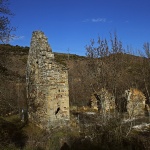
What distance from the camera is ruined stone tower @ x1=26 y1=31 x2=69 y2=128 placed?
12359 mm

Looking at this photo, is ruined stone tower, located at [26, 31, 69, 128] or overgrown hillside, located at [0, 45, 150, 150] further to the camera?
ruined stone tower, located at [26, 31, 69, 128]

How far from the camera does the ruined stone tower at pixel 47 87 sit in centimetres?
1236

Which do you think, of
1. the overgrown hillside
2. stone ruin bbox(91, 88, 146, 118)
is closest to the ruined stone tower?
the overgrown hillside

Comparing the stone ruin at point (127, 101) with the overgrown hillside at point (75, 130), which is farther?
the stone ruin at point (127, 101)

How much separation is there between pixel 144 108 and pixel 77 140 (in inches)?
614

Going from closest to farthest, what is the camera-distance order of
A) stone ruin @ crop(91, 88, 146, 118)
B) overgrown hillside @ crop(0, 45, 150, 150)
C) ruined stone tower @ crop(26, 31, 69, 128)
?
overgrown hillside @ crop(0, 45, 150, 150)
ruined stone tower @ crop(26, 31, 69, 128)
stone ruin @ crop(91, 88, 146, 118)

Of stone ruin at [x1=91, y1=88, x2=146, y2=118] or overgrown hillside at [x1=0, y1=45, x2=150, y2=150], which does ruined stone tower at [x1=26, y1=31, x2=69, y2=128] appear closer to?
overgrown hillside at [x1=0, y1=45, x2=150, y2=150]

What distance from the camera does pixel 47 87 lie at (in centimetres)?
1236

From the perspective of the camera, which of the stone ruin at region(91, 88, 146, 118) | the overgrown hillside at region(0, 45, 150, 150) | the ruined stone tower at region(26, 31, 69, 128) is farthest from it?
Result: the stone ruin at region(91, 88, 146, 118)

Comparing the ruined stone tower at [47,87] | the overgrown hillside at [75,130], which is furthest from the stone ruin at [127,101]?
the ruined stone tower at [47,87]

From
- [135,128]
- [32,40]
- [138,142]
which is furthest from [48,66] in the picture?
[135,128]

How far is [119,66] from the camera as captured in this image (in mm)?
12211

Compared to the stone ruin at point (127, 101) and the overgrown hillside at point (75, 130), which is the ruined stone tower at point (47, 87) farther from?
the stone ruin at point (127, 101)

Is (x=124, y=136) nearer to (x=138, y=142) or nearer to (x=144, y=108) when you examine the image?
(x=138, y=142)
